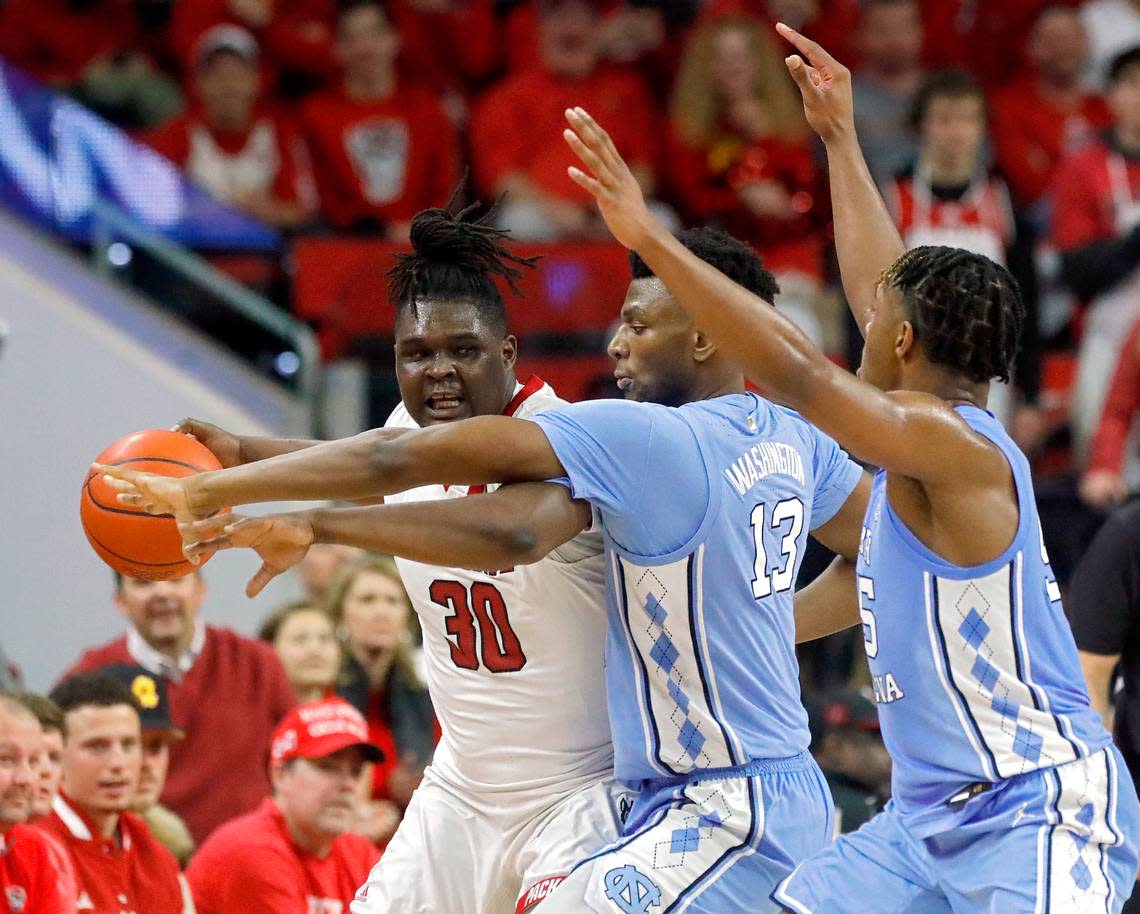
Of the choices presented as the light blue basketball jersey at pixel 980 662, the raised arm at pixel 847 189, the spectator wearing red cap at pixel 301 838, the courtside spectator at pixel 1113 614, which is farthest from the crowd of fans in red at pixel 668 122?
the light blue basketball jersey at pixel 980 662

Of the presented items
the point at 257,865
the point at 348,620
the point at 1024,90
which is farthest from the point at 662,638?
the point at 1024,90

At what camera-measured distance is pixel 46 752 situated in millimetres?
5551

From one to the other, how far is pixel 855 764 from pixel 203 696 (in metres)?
2.50

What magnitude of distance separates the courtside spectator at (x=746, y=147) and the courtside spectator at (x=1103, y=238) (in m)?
1.34

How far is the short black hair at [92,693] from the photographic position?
6.02 metres

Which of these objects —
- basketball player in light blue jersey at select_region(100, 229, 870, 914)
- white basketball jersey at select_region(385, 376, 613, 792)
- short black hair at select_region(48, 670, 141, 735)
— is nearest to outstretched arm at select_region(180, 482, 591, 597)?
basketball player in light blue jersey at select_region(100, 229, 870, 914)

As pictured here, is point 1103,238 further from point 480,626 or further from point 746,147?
point 480,626

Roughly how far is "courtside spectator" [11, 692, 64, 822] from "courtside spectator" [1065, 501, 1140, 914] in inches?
123

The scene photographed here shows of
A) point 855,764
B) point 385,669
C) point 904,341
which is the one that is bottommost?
point 855,764

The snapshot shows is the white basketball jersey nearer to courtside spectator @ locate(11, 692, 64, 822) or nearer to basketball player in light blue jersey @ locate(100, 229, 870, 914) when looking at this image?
basketball player in light blue jersey @ locate(100, 229, 870, 914)

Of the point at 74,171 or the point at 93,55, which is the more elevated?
the point at 93,55

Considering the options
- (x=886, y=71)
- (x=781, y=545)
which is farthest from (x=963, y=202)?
(x=781, y=545)

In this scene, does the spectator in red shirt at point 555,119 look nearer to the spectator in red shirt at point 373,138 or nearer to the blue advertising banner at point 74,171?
the spectator in red shirt at point 373,138

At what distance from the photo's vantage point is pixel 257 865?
5.84 metres
